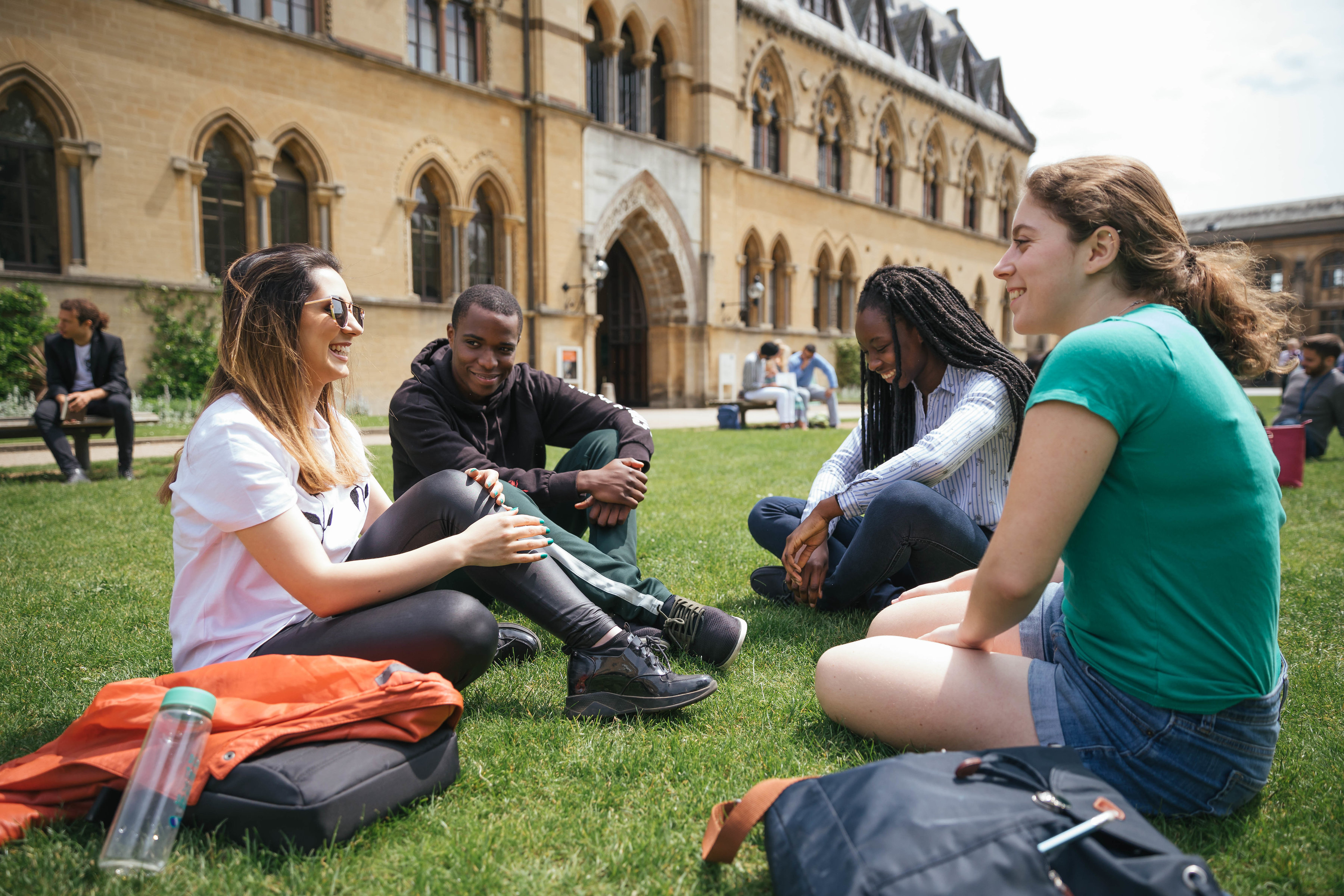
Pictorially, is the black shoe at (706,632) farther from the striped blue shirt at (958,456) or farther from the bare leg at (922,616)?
the striped blue shirt at (958,456)

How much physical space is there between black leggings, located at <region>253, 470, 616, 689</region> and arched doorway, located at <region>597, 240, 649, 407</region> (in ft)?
70.4

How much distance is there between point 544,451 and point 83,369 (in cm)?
728

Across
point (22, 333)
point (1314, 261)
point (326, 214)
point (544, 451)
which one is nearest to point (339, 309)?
point (544, 451)

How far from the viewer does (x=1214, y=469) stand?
1.67 metres

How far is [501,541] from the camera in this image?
243 centimetres

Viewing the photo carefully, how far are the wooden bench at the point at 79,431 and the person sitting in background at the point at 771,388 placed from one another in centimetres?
1088

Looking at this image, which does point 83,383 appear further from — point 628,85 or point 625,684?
point 628,85

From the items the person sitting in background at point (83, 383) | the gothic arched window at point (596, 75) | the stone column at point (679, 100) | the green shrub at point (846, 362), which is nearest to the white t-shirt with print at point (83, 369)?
the person sitting in background at point (83, 383)

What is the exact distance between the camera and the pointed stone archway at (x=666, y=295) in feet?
73.3

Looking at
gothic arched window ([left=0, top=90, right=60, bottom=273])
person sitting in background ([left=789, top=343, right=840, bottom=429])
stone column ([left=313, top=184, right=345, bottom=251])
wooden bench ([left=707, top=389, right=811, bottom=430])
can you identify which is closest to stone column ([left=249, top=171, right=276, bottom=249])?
stone column ([left=313, top=184, right=345, bottom=251])

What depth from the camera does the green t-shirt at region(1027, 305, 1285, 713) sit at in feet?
5.42

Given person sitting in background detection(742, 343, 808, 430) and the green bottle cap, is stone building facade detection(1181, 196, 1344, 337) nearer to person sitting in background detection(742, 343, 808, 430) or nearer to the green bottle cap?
person sitting in background detection(742, 343, 808, 430)

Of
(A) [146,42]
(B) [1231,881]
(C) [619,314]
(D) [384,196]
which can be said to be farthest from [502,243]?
(B) [1231,881]

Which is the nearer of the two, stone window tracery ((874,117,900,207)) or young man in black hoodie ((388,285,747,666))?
young man in black hoodie ((388,285,747,666))
